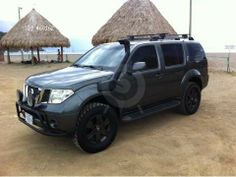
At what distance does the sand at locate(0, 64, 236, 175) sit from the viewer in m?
4.57

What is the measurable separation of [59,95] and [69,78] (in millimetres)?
492

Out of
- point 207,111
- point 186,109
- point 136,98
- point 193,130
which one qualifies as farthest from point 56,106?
point 207,111

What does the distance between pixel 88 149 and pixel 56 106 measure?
3.04ft

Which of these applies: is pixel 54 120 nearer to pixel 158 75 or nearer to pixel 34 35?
pixel 158 75

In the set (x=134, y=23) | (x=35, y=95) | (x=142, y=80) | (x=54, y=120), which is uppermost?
(x=134, y=23)

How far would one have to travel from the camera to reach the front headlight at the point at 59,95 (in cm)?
481

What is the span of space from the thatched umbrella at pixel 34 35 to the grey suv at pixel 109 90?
62.2 ft

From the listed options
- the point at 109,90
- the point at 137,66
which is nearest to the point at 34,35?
the point at 137,66

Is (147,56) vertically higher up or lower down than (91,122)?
higher up

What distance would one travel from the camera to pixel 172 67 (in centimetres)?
675

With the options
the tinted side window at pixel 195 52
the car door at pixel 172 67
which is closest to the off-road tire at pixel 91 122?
the car door at pixel 172 67

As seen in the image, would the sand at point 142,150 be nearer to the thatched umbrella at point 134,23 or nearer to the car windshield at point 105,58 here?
the car windshield at point 105,58

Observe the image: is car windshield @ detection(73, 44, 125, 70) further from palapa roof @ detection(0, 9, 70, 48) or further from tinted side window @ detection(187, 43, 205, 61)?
palapa roof @ detection(0, 9, 70, 48)

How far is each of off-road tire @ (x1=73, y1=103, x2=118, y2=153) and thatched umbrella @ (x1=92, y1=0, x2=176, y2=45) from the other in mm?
14972
